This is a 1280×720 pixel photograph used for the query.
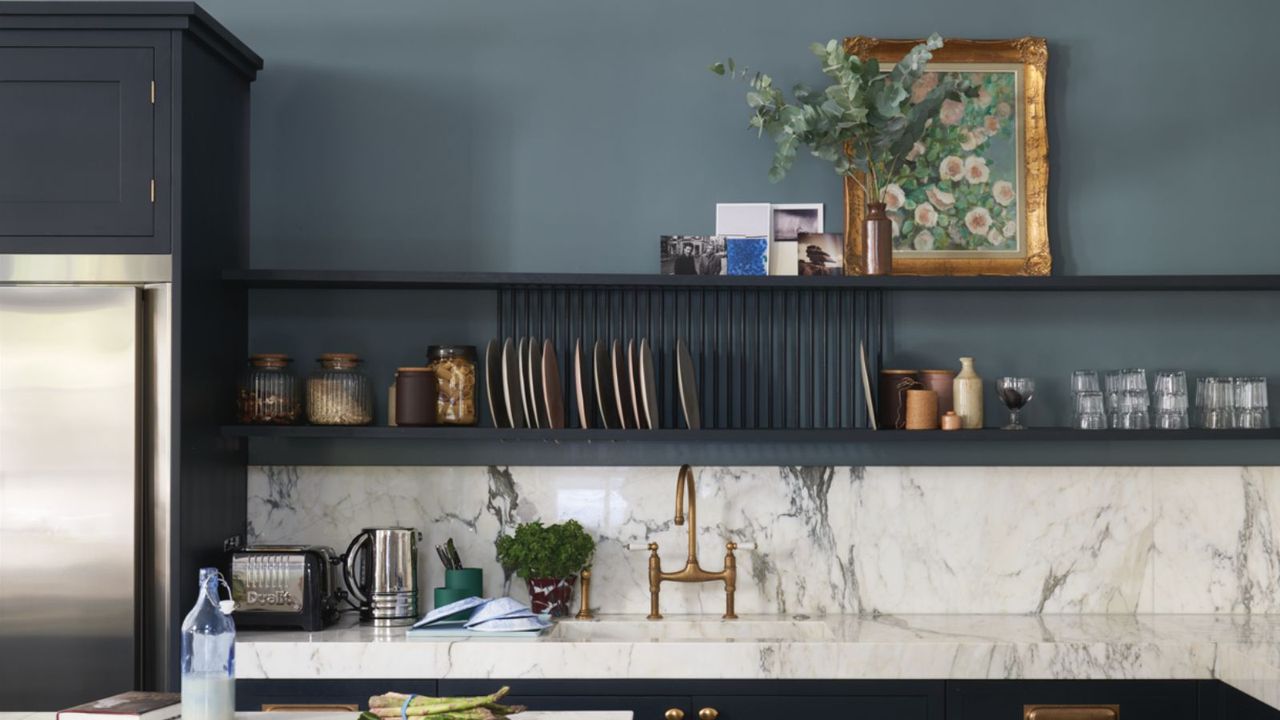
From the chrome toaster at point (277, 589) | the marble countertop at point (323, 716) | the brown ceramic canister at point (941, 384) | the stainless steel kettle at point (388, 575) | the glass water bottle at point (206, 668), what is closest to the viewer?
the glass water bottle at point (206, 668)

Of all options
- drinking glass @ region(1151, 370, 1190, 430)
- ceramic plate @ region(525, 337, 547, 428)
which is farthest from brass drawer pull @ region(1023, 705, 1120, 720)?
ceramic plate @ region(525, 337, 547, 428)

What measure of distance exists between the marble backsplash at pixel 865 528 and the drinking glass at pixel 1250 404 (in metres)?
0.22

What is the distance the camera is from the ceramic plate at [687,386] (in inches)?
136

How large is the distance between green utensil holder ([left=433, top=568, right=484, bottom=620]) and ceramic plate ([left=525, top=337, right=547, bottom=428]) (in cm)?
47

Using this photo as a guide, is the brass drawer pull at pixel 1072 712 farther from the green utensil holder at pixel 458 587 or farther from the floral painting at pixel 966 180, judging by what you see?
the green utensil holder at pixel 458 587

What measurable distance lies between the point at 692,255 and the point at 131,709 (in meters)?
2.04

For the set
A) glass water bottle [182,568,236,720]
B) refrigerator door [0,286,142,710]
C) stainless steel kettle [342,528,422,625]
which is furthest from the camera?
stainless steel kettle [342,528,422,625]

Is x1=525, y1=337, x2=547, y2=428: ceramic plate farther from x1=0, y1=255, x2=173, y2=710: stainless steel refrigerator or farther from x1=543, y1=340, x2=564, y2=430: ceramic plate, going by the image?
x1=0, y1=255, x2=173, y2=710: stainless steel refrigerator

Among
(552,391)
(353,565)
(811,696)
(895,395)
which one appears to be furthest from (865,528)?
(353,565)

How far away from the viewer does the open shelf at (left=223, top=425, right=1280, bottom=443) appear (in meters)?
3.36

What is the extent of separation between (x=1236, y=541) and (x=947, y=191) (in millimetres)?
1344

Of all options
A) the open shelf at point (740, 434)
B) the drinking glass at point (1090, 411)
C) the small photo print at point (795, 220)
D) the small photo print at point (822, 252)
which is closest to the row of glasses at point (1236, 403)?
the open shelf at point (740, 434)

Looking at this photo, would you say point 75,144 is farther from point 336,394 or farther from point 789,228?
point 789,228

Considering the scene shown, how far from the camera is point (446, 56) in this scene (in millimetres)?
3709
